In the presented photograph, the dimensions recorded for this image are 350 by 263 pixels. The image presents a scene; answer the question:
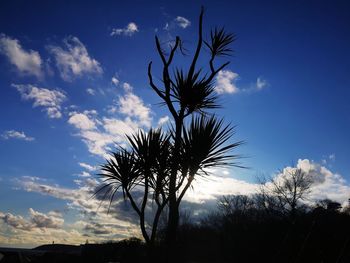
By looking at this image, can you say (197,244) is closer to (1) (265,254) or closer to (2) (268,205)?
(1) (265,254)

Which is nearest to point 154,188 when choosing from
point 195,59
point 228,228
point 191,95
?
point 191,95

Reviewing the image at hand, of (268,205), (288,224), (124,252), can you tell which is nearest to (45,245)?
(268,205)

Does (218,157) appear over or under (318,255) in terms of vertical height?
over

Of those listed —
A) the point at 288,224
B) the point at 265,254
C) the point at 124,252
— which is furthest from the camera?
the point at 124,252

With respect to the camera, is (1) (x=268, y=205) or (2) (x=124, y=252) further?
(1) (x=268, y=205)

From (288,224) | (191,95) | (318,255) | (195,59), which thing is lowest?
(318,255)

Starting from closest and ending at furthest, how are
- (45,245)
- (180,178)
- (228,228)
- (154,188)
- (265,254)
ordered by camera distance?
(180,178) < (154,188) < (265,254) < (228,228) < (45,245)

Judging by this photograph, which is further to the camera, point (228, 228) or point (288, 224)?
point (228, 228)

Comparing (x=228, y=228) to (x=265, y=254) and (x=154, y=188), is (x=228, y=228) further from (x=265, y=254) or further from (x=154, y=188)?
(x=154, y=188)

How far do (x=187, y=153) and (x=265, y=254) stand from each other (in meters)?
4.05

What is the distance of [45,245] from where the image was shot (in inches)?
3324

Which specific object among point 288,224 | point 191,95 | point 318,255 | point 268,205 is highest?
point 268,205

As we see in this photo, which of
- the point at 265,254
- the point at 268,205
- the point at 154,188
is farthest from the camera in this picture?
the point at 268,205

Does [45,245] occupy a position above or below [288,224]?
above
